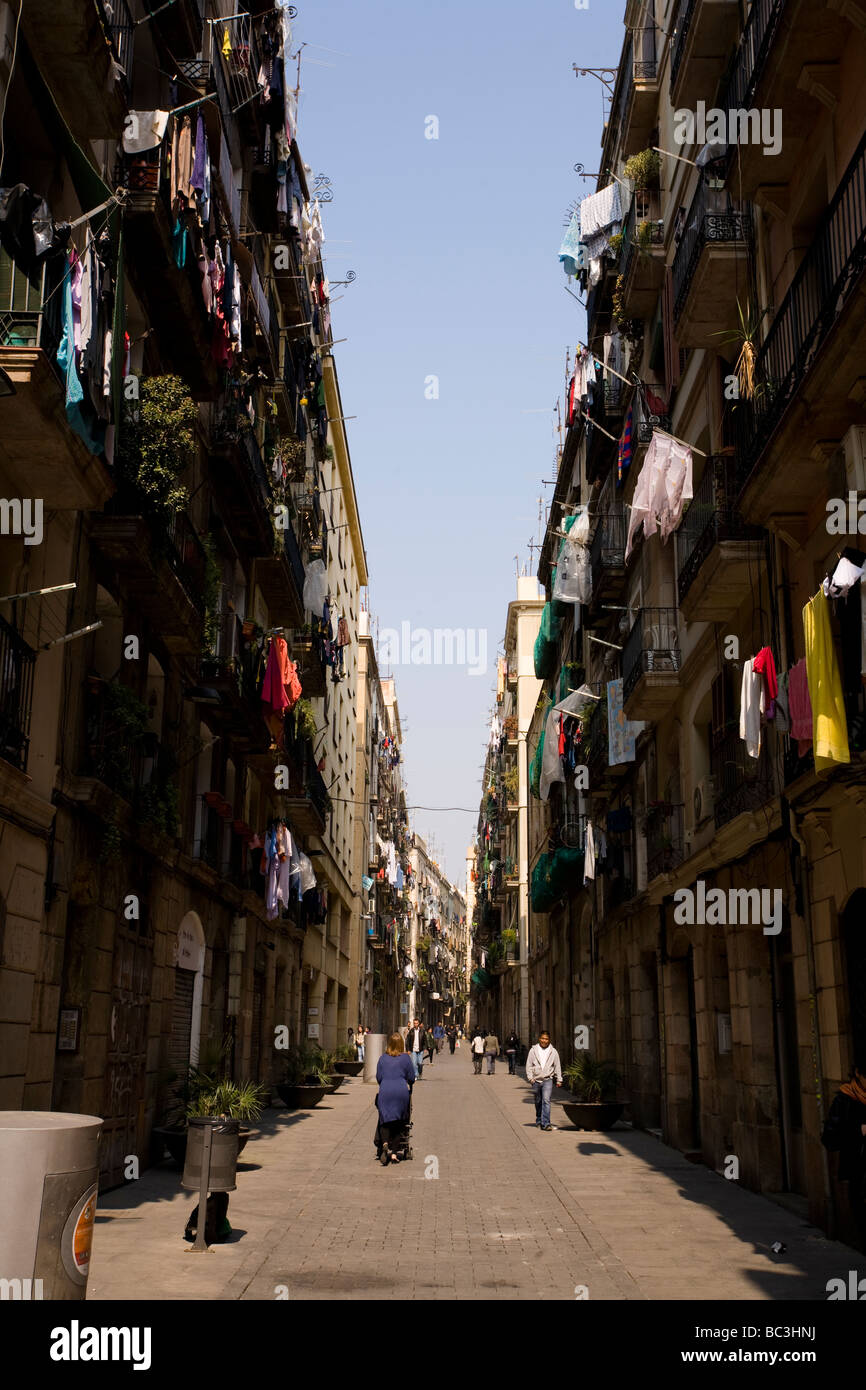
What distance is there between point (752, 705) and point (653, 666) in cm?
722

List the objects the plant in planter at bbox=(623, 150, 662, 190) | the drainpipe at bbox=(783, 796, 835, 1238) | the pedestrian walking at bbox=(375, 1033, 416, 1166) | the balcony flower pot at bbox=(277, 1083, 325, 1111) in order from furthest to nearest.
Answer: the balcony flower pot at bbox=(277, 1083, 325, 1111) → the plant in planter at bbox=(623, 150, 662, 190) → the pedestrian walking at bbox=(375, 1033, 416, 1166) → the drainpipe at bbox=(783, 796, 835, 1238)

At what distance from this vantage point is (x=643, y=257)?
69.3 feet

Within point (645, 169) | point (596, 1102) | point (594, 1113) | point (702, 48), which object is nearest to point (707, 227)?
point (702, 48)

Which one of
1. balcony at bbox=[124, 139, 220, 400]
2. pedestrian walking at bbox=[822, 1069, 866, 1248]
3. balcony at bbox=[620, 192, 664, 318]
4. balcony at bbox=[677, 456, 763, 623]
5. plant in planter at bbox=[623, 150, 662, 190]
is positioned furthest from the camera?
plant in planter at bbox=[623, 150, 662, 190]

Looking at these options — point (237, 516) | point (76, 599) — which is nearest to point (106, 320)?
point (76, 599)

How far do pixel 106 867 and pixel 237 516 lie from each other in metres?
9.36

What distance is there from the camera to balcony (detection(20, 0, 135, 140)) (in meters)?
10.5

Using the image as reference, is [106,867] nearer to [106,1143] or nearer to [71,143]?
[106,1143]

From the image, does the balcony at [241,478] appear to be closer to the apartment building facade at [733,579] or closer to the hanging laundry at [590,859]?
the apartment building facade at [733,579]

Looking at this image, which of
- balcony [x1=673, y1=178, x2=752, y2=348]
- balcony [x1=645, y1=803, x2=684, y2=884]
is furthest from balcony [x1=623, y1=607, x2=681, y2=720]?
balcony [x1=673, y1=178, x2=752, y2=348]

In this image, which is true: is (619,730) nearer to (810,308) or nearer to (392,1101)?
(392,1101)

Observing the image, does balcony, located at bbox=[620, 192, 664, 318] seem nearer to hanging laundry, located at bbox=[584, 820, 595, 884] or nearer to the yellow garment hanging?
hanging laundry, located at bbox=[584, 820, 595, 884]

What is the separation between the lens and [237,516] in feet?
72.4

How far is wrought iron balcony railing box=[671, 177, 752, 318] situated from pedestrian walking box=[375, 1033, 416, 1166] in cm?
1082
